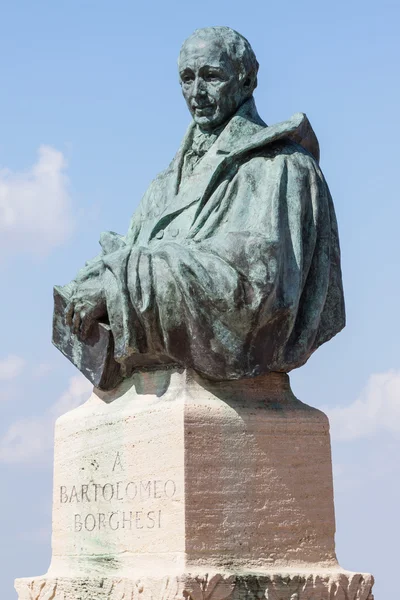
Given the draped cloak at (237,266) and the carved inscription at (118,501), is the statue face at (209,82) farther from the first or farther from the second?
the carved inscription at (118,501)

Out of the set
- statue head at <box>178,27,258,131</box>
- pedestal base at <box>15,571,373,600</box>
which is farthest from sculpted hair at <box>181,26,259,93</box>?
pedestal base at <box>15,571,373,600</box>

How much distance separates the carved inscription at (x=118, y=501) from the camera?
7.39 metres

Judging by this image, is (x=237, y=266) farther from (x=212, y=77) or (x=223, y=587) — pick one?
(x=223, y=587)

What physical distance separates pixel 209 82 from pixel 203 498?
9.18ft

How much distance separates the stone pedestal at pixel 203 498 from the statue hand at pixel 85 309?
46 cm

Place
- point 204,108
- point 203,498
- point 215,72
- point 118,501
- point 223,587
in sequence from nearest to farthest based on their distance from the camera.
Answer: point 223,587, point 203,498, point 118,501, point 215,72, point 204,108

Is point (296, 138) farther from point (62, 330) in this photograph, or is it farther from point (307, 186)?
point (62, 330)

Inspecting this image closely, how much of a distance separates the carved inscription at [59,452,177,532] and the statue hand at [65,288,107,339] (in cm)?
87

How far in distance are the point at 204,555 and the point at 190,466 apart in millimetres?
524

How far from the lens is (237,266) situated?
731 centimetres

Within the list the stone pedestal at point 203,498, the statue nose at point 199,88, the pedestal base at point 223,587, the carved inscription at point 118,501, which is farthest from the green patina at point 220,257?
the pedestal base at point 223,587

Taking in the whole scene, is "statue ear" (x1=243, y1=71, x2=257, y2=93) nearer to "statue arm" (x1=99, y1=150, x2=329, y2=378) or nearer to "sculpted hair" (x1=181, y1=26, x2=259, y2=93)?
"sculpted hair" (x1=181, y1=26, x2=259, y2=93)

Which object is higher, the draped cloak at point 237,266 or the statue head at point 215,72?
the statue head at point 215,72

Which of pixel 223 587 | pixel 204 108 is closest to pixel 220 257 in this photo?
pixel 204 108
